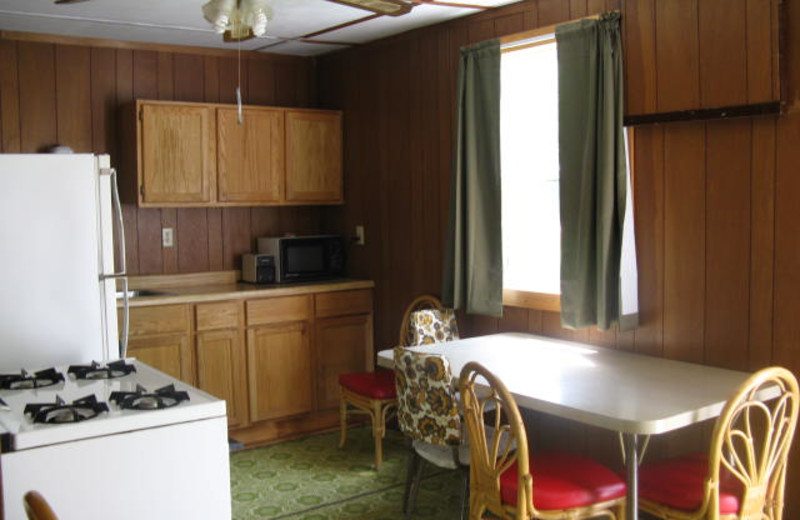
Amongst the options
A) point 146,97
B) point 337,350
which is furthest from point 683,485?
point 146,97

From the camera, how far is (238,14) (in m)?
2.73

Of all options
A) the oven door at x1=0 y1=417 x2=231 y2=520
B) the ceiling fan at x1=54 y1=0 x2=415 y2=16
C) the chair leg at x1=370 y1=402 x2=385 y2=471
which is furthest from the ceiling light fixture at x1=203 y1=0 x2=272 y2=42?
the chair leg at x1=370 y1=402 x2=385 y2=471

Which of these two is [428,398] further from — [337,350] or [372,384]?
[337,350]

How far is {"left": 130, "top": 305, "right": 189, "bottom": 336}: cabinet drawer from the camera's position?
14.3 feet

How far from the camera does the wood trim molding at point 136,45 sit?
452 cm

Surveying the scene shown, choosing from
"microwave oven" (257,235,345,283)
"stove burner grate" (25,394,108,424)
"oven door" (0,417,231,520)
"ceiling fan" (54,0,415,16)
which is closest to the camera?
"oven door" (0,417,231,520)

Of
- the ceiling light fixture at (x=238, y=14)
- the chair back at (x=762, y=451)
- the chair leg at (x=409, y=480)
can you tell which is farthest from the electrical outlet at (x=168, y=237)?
the chair back at (x=762, y=451)

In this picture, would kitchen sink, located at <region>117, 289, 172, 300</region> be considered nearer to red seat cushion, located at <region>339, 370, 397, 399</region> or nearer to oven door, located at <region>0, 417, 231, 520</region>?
red seat cushion, located at <region>339, 370, 397, 399</region>

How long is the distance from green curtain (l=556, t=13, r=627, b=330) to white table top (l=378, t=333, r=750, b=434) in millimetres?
233

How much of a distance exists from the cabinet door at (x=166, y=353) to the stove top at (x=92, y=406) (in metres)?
1.51

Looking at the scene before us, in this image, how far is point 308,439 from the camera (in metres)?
4.89

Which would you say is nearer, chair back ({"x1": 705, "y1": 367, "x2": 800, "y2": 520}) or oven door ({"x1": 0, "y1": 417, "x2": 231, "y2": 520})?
oven door ({"x1": 0, "y1": 417, "x2": 231, "y2": 520})

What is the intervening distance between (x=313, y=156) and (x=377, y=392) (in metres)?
1.72

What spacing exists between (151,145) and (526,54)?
7.03ft
